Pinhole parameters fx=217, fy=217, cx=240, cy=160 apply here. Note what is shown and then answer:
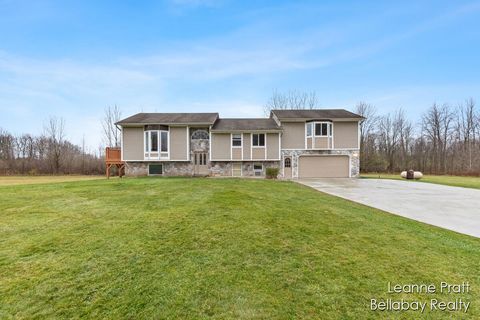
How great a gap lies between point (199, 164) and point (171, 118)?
508 cm

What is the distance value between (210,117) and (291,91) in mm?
16098

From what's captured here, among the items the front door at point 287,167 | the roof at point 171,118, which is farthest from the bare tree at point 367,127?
the roof at point 171,118

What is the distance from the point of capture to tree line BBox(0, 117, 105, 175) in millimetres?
27753

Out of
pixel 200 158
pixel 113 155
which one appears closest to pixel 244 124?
pixel 200 158

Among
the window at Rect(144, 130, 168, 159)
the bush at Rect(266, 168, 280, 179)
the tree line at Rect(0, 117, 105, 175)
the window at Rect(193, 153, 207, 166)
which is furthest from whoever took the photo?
the tree line at Rect(0, 117, 105, 175)

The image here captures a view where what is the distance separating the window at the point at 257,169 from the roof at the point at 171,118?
5455mm

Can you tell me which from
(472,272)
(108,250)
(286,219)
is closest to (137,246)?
(108,250)

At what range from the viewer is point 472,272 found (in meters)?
3.20

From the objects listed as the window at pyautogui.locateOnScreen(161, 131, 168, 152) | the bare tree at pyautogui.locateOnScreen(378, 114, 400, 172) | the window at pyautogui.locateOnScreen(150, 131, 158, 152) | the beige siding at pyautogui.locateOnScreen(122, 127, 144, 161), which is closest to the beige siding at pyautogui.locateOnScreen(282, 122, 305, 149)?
the window at pyautogui.locateOnScreen(161, 131, 168, 152)

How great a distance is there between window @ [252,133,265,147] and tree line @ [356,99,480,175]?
61.1 ft

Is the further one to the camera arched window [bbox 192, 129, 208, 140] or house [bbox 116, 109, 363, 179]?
arched window [bbox 192, 129, 208, 140]

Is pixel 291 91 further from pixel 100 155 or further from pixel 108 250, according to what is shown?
pixel 108 250

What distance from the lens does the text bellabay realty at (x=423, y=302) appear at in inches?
96.7

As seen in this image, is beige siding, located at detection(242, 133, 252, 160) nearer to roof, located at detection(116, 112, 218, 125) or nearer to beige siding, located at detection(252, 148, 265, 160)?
beige siding, located at detection(252, 148, 265, 160)
